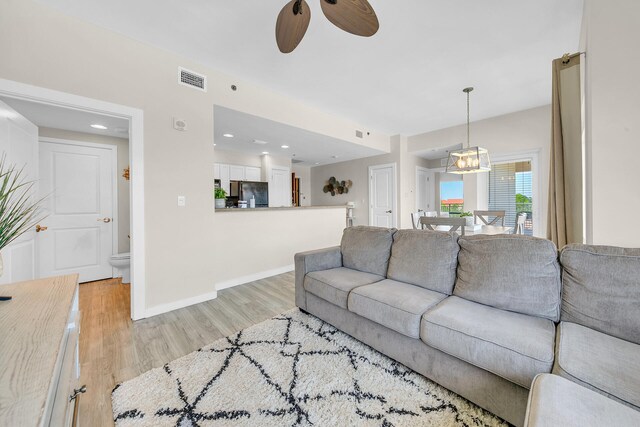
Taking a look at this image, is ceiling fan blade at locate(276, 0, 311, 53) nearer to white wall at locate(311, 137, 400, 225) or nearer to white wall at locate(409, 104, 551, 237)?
white wall at locate(409, 104, 551, 237)

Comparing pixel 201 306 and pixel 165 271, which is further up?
pixel 165 271

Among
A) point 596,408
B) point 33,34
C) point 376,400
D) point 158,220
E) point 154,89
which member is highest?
point 33,34

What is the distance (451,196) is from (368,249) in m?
6.08

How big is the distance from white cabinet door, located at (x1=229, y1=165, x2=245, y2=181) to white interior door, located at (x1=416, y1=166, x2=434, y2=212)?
14.0 ft

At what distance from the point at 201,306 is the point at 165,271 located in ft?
1.69

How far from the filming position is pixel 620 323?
3.92 feet

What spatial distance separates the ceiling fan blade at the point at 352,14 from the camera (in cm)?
154

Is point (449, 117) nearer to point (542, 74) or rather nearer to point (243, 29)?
point (542, 74)

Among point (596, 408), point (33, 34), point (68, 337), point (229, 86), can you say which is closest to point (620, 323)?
point (596, 408)

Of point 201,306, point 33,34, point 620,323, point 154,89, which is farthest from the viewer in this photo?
point 201,306

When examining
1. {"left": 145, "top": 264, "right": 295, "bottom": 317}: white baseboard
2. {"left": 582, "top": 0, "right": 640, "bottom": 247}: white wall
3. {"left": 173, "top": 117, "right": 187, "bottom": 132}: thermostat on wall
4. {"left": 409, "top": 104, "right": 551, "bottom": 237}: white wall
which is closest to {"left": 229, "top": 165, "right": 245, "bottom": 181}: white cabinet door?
{"left": 145, "top": 264, "right": 295, "bottom": 317}: white baseboard

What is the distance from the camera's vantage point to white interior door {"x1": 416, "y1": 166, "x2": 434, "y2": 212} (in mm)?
6344

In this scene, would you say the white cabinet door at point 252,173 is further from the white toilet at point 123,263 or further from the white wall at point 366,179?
the white toilet at point 123,263

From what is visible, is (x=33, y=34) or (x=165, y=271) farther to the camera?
(x=165, y=271)
